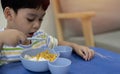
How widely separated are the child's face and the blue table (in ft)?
0.53

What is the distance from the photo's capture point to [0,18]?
1.58 metres

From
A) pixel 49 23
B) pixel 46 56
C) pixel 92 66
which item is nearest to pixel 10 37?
pixel 46 56

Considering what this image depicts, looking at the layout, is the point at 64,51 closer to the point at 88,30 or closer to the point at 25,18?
the point at 25,18

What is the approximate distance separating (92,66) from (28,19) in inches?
12.8

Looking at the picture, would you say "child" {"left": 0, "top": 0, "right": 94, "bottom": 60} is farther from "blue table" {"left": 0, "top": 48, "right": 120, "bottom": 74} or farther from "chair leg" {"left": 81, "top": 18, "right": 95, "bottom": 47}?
"chair leg" {"left": 81, "top": 18, "right": 95, "bottom": 47}

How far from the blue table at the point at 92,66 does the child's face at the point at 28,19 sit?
0.53 ft

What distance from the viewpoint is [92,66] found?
847 millimetres

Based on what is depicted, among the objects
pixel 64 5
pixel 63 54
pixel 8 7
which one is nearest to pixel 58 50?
pixel 63 54

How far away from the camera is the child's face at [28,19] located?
94 centimetres

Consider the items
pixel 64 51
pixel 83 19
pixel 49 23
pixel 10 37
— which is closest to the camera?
pixel 10 37

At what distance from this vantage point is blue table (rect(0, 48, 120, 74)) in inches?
31.4

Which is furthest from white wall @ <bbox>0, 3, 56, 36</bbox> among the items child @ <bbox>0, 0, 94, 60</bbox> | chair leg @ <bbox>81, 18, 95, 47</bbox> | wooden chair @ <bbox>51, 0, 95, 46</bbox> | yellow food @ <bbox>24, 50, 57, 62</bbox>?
yellow food @ <bbox>24, 50, 57, 62</bbox>

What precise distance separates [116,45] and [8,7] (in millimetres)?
814

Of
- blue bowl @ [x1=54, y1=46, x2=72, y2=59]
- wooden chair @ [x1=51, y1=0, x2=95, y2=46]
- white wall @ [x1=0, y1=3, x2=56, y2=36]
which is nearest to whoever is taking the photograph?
blue bowl @ [x1=54, y1=46, x2=72, y2=59]
